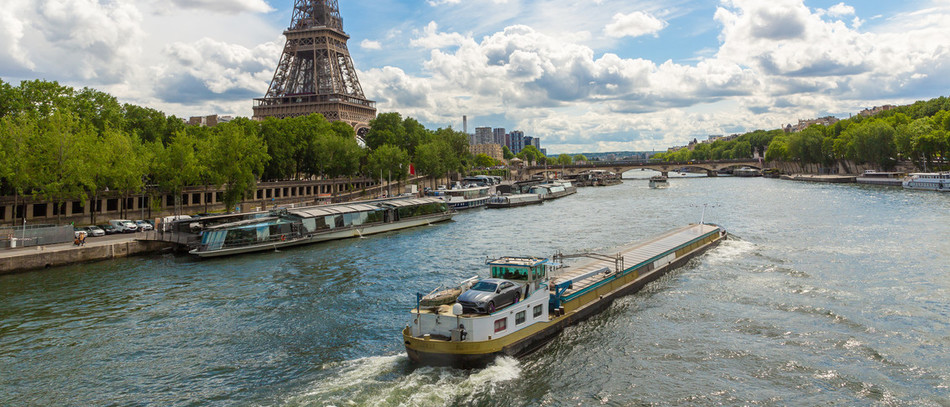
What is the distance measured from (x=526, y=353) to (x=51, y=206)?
52888mm

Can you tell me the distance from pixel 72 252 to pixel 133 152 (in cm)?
1873

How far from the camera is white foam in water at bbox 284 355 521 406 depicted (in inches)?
683

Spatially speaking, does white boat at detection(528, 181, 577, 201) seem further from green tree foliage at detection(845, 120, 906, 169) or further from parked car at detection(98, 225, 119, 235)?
green tree foliage at detection(845, 120, 906, 169)

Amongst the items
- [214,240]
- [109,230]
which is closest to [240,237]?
[214,240]

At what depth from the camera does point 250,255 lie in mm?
43031

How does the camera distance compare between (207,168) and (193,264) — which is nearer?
(193,264)

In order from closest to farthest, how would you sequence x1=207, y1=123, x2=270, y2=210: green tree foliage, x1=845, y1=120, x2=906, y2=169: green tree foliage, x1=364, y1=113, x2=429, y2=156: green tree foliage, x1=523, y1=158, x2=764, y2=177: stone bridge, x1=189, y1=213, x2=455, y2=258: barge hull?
1. x1=189, y1=213, x2=455, y2=258: barge hull
2. x1=207, y1=123, x2=270, y2=210: green tree foliage
3. x1=364, y1=113, x2=429, y2=156: green tree foliage
4. x1=845, y1=120, x2=906, y2=169: green tree foliage
5. x1=523, y1=158, x2=764, y2=177: stone bridge

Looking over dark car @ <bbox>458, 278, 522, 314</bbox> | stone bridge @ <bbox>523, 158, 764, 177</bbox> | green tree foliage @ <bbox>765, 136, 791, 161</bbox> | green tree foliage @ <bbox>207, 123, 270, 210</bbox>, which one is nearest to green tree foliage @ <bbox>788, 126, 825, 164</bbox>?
green tree foliage @ <bbox>765, 136, 791, 161</bbox>

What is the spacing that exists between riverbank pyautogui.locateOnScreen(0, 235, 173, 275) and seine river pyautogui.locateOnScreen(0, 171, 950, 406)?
1095 mm

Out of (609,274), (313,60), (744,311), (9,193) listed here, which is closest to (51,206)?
(9,193)

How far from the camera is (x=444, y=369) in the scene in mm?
19406

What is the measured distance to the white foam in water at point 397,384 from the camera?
17.4m

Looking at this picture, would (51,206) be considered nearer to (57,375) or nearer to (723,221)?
(57,375)

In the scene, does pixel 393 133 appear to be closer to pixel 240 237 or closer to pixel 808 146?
pixel 240 237
